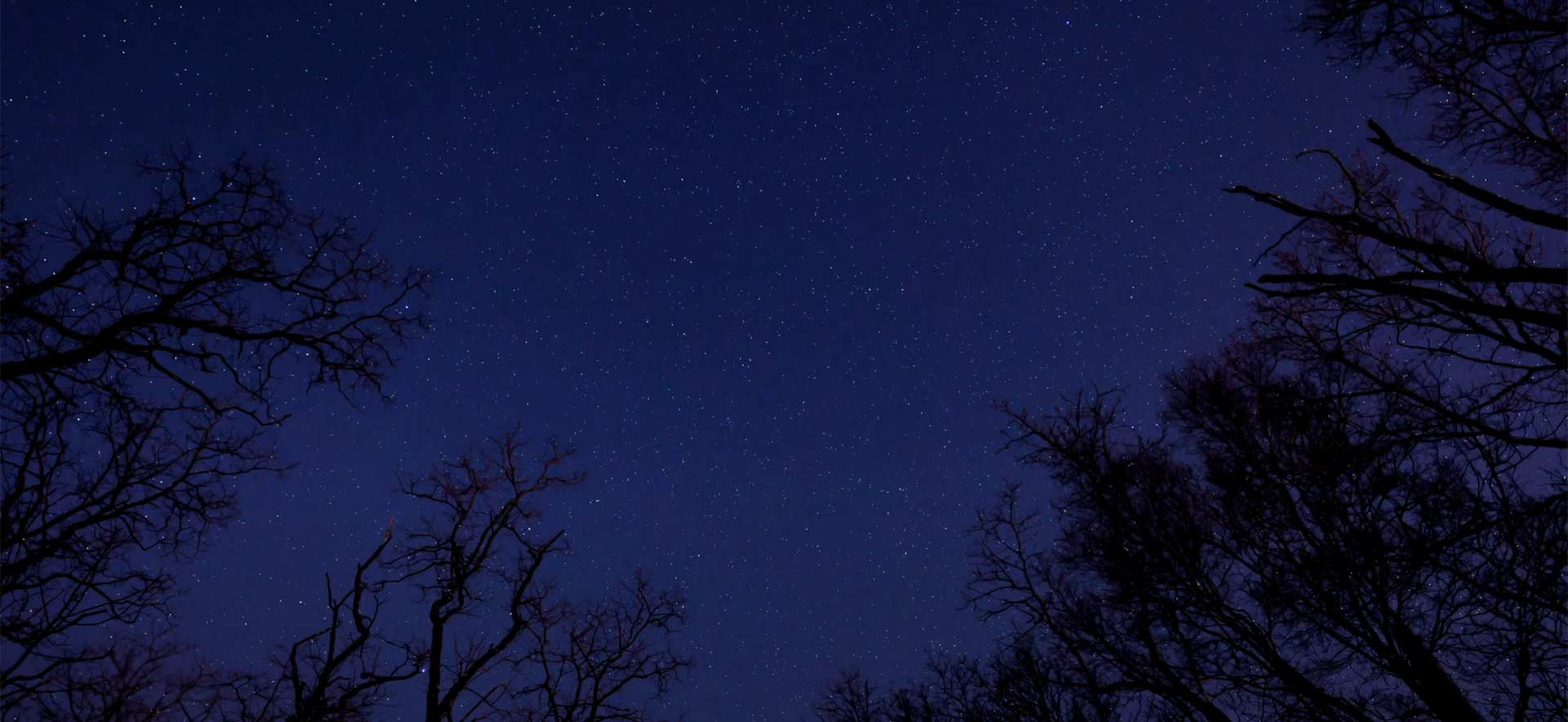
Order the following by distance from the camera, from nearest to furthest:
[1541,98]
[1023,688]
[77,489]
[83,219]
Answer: [1541,98]
[83,219]
[77,489]
[1023,688]

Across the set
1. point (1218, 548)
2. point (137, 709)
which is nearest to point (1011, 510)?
point (1218, 548)

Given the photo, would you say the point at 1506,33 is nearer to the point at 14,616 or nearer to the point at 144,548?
the point at 144,548

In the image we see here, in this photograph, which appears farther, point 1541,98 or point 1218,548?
point 1218,548

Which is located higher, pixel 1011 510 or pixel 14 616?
pixel 1011 510

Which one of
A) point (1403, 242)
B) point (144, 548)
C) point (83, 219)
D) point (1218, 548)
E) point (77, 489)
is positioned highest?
point (83, 219)

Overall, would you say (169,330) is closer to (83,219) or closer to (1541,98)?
(83,219)

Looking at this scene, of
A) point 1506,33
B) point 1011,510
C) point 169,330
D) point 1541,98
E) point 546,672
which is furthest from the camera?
point 546,672

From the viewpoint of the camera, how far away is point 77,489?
583 centimetres

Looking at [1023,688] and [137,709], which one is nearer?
[137,709]

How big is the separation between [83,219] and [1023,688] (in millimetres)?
15199

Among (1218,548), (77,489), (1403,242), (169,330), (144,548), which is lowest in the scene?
(1403,242)

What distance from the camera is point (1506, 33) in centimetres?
385

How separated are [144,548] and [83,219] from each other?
2.52 m

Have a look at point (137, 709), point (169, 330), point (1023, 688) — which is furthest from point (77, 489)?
point (1023, 688)
